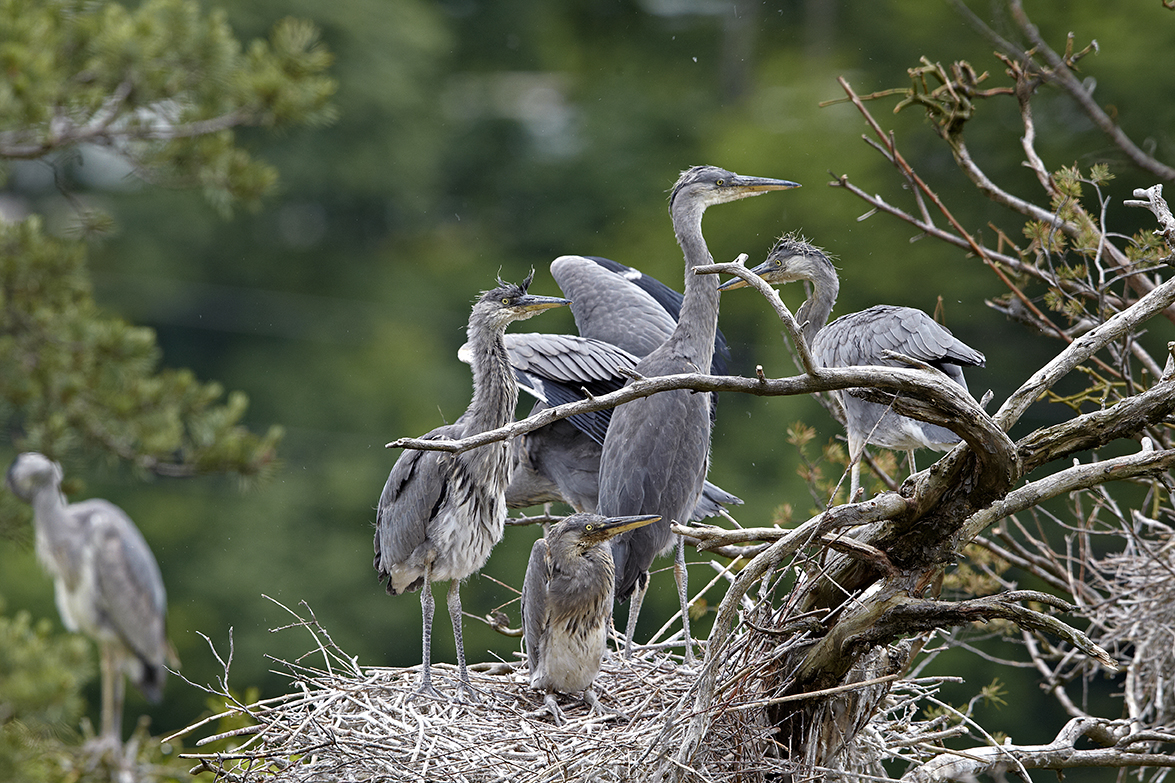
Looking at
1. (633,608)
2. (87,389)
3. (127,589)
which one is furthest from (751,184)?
(87,389)

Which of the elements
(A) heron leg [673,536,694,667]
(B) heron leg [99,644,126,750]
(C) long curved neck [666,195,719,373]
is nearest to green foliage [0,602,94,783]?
(B) heron leg [99,644,126,750]

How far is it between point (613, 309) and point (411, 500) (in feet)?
3.81

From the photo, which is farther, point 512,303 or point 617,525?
point 512,303

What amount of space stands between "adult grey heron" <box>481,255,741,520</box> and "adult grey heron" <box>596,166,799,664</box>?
0.16 metres

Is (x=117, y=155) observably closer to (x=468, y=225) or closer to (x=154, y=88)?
(x=154, y=88)

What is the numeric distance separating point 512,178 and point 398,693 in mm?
15020

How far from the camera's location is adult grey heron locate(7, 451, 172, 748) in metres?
1.99

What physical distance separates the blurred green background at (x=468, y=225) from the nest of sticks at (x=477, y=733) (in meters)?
6.95

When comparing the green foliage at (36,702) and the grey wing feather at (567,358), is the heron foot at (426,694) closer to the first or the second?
the green foliage at (36,702)

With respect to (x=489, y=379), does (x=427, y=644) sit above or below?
below

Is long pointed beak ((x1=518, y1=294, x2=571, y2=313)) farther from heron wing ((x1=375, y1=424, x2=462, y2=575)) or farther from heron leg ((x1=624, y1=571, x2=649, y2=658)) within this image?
heron leg ((x1=624, y1=571, x2=649, y2=658))

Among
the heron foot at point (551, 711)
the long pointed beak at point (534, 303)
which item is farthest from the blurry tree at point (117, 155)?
the heron foot at point (551, 711)

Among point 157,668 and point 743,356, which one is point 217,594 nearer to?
point 743,356

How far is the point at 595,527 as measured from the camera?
9.82 feet
